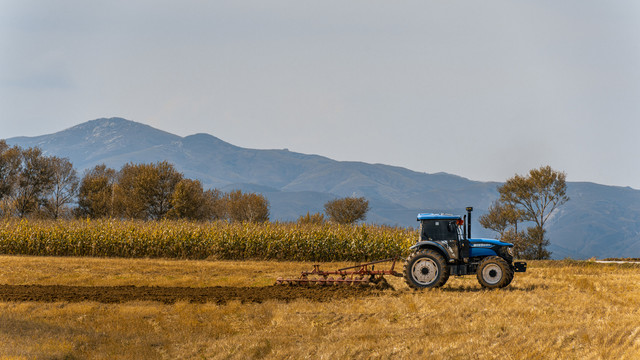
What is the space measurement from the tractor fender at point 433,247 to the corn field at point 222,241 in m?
13.3

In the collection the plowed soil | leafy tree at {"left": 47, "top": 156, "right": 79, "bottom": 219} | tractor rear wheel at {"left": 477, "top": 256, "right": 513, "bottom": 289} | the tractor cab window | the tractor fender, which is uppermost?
leafy tree at {"left": 47, "top": 156, "right": 79, "bottom": 219}

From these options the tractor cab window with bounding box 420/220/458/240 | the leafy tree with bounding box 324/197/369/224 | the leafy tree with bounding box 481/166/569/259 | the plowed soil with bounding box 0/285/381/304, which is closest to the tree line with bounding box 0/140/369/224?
the leafy tree with bounding box 324/197/369/224

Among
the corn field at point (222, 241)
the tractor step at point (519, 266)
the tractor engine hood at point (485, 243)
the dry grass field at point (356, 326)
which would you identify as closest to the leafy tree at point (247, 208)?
the corn field at point (222, 241)

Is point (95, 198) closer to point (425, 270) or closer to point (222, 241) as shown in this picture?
point (222, 241)

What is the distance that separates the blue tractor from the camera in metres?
15.7

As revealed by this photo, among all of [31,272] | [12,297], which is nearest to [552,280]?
[12,297]

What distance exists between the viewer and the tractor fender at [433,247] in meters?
15.9

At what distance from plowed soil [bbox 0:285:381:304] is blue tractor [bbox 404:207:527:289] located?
1.33m

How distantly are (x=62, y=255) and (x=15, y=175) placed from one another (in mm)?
43719

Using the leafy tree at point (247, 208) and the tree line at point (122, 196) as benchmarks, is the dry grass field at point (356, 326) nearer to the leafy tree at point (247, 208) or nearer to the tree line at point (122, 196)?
the tree line at point (122, 196)

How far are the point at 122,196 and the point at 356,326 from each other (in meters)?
51.1

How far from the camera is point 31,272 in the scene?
Answer: 21.9 meters

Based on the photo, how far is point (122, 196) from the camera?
192ft

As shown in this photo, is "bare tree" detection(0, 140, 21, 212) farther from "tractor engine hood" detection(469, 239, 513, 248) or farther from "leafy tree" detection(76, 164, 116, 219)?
"tractor engine hood" detection(469, 239, 513, 248)
